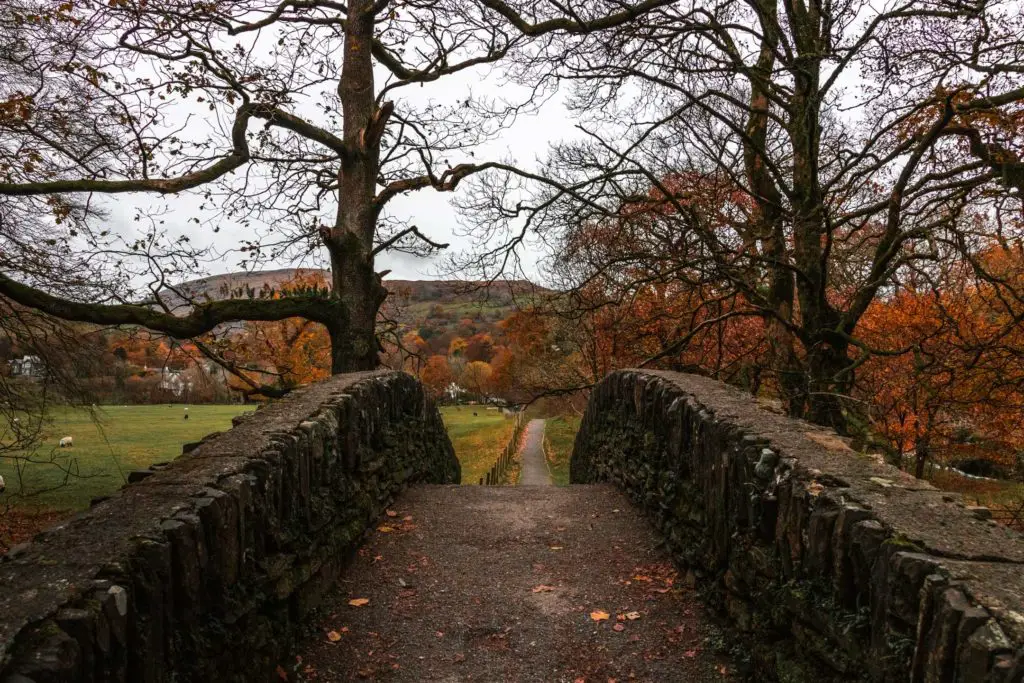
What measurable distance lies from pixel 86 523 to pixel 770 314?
8.66 meters

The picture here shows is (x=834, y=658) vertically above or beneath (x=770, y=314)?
beneath

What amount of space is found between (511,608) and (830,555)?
253 centimetres

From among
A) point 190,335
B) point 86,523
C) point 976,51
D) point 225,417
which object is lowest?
point 225,417

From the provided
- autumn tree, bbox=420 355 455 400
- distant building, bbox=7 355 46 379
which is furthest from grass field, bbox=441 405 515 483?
autumn tree, bbox=420 355 455 400

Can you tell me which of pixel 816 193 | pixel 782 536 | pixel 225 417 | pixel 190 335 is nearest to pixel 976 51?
pixel 816 193

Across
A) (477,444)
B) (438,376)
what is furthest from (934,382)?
(438,376)

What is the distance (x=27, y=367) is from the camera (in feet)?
31.3

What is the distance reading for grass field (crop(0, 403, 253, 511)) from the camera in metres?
11.7

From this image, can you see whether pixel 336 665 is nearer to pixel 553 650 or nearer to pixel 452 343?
pixel 553 650

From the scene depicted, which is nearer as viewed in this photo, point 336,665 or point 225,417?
point 336,665

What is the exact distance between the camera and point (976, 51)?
7598 millimetres

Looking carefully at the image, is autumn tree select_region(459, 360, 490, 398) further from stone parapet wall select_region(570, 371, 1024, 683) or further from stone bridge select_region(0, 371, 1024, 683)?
stone parapet wall select_region(570, 371, 1024, 683)

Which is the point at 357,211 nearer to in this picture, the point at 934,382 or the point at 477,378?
the point at 934,382

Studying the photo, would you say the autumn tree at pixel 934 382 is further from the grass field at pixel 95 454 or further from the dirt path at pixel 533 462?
the grass field at pixel 95 454
